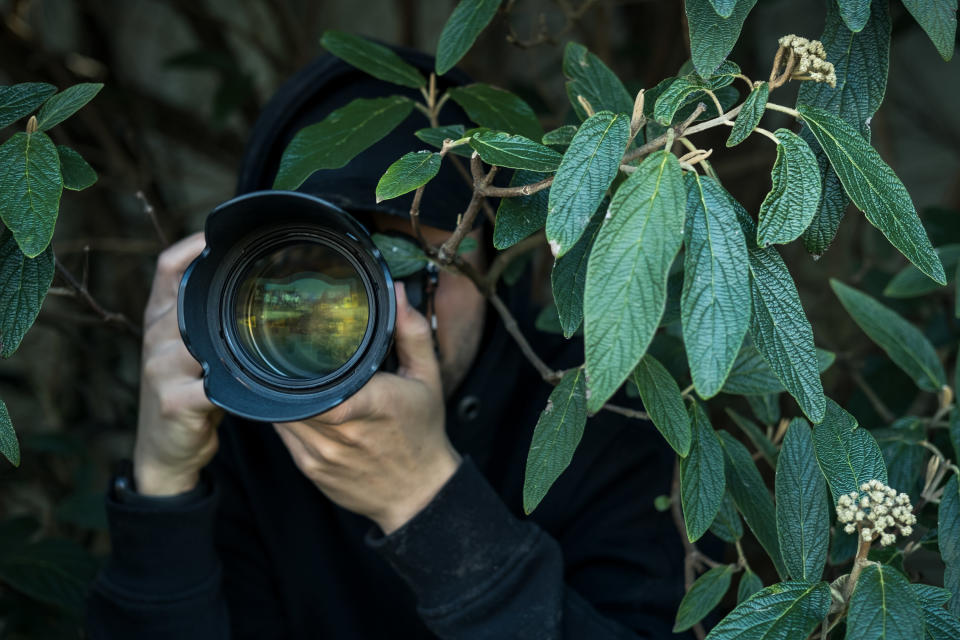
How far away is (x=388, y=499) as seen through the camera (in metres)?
0.76

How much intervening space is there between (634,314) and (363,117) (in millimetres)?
315

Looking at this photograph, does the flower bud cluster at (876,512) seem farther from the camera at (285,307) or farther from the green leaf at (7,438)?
the green leaf at (7,438)

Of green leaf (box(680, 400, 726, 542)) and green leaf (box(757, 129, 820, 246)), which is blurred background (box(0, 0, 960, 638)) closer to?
green leaf (box(680, 400, 726, 542))

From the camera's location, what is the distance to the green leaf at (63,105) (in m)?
0.55

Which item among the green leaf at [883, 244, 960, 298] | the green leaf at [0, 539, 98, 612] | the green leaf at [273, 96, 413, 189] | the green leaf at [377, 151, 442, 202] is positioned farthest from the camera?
the green leaf at [0, 539, 98, 612]

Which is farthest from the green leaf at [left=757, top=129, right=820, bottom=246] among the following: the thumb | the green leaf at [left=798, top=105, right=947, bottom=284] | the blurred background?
the blurred background

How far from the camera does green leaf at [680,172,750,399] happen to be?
414 mm

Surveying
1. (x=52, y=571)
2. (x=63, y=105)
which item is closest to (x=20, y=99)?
(x=63, y=105)

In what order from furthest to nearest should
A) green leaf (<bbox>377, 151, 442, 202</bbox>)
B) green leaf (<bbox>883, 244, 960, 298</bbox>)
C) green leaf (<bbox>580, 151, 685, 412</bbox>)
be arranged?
green leaf (<bbox>883, 244, 960, 298</bbox>)
green leaf (<bbox>377, 151, 442, 202</bbox>)
green leaf (<bbox>580, 151, 685, 412</bbox>)

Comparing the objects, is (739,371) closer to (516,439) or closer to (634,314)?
(634,314)

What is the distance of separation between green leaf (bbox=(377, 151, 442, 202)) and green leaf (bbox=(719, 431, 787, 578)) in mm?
276

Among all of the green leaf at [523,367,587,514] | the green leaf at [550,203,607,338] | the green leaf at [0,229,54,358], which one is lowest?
the green leaf at [523,367,587,514]

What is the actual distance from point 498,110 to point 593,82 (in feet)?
0.23

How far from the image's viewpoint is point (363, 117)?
644 mm
